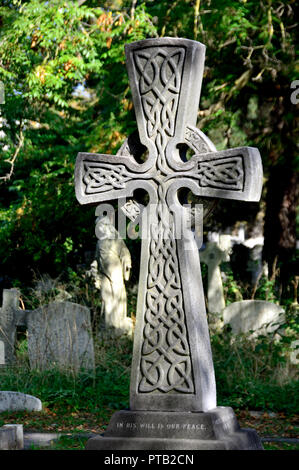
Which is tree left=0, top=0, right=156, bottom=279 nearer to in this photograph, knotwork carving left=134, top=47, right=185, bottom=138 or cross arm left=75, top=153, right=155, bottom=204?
cross arm left=75, top=153, right=155, bottom=204

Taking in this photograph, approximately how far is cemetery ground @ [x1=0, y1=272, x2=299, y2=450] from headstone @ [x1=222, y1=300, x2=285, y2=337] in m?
0.53

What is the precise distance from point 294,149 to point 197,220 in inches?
328

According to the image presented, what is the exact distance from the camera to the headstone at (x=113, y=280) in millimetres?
12008

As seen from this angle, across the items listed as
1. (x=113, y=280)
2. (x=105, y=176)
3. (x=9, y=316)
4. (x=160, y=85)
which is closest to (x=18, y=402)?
A: (x=9, y=316)

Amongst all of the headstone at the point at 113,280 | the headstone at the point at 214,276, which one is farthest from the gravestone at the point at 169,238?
the headstone at the point at 214,276

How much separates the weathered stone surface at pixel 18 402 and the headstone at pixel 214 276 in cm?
516

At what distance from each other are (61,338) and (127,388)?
1.32 m

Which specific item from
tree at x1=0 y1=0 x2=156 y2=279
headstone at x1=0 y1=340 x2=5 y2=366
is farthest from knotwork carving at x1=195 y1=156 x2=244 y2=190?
tree at x1=0 y1=0 x2=156 y2=279

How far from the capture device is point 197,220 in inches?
211

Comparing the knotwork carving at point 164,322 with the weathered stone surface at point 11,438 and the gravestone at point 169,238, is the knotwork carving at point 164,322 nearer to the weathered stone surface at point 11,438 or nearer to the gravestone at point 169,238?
the gravestone at point 169,238

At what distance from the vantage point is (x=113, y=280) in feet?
40.5

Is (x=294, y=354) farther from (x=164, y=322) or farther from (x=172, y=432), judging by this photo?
(x=172, y=432)

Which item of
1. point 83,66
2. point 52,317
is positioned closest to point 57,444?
point 52,317

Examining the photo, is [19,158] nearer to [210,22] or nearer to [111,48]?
[111,48]
